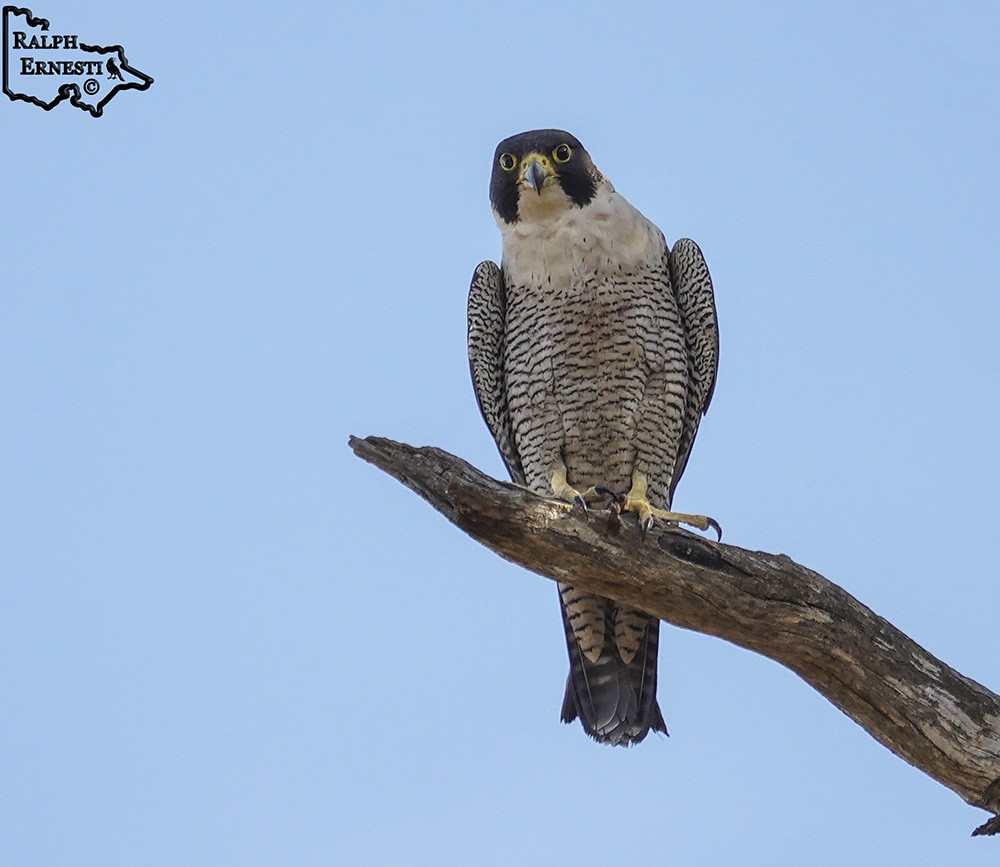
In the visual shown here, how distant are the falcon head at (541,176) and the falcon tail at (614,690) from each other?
2257mm

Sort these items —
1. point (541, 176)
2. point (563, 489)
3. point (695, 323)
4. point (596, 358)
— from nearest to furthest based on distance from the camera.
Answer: point (563, 489) < point (596, 358) < point (541, 176) < point (695, 323)

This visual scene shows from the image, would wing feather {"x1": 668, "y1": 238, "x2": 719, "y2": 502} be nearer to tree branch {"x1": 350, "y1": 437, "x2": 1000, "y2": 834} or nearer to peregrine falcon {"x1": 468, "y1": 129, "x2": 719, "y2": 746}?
peregrine falcon {"x1": 468, "y1": 129, "x2": 719, "y2": 746}

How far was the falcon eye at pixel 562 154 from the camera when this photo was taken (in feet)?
26.1

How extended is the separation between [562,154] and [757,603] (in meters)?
3.33

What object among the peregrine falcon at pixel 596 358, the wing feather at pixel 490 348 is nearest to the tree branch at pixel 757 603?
the peregrine falcon at pixel 596 358

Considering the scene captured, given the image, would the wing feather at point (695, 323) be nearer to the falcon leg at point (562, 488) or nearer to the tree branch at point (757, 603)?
the falcon leg at point (562, 488)

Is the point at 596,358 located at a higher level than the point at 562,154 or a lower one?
lower

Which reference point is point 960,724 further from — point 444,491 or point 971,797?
point 444,491

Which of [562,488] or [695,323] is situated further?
[695,323]

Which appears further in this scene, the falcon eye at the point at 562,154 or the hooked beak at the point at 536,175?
the falcon eye at the point at 562,154

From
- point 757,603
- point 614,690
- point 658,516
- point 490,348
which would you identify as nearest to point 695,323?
point 490,348

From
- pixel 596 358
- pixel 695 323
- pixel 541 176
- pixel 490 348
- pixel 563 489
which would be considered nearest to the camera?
pixel 563 489

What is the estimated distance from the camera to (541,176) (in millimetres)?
7805

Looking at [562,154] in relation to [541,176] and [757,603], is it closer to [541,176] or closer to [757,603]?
[541,176]
